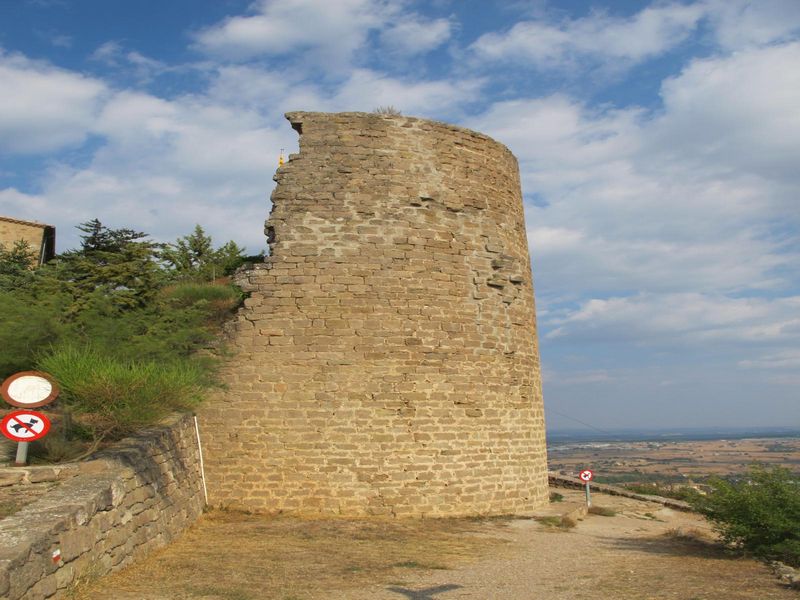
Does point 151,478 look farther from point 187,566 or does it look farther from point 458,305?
point 458,305

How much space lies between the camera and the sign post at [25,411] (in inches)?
256

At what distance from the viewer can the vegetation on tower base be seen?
7.91 meters

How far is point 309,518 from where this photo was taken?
9727mm

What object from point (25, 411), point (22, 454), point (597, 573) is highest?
point (25, 411)

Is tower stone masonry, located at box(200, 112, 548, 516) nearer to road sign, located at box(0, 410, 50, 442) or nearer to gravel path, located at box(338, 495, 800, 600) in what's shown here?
gravel path, located at box(338, 495, 800, 600)

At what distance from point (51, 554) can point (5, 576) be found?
755 mm

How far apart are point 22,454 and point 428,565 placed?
13.7 feet

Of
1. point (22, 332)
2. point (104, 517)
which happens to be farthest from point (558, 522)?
point (22, 332)

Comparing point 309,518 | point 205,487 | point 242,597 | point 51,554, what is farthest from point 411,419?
point 51,554

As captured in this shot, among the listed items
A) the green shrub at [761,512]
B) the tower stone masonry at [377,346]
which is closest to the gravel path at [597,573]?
the green shrub at [761,512]

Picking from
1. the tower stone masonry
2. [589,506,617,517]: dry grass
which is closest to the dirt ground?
the tower stone masonry

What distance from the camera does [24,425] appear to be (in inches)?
257

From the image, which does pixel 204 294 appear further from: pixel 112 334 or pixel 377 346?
pixel 377 346

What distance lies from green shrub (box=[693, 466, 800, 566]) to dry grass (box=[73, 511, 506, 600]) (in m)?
2.82
